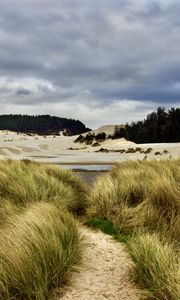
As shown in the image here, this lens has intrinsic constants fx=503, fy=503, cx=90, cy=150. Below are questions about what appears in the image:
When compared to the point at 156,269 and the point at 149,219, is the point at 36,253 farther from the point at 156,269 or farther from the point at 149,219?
the point at 149,219

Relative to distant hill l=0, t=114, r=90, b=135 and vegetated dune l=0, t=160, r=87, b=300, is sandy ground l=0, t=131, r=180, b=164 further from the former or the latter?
distant hill l=0, t=114, r=90, b=135

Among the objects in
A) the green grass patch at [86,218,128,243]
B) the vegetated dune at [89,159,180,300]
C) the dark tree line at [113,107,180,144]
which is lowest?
the green grass patch at [86,218,128,243]

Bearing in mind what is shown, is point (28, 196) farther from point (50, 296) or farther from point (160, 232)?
point (50, 296)

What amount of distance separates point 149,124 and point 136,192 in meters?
61.1

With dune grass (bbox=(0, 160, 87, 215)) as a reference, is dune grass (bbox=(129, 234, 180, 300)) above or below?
below

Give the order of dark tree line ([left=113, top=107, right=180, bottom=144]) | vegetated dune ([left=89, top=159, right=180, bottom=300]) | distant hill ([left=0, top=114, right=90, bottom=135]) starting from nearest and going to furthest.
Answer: vegetated dune ([left=89, top=159, right=180, bottom=300]) < dark tree line ([left=113, top=107, right=180, bottom=144]) < distant hill ([left=0, top=114, right=90, bottom=135])

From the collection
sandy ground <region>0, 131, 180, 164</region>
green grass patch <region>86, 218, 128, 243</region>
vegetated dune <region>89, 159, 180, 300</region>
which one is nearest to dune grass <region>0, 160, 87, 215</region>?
vegetated dune <region>89, 159, 180, 300</region>

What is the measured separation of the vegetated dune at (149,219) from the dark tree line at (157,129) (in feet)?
170

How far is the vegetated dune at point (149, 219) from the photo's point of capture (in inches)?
225

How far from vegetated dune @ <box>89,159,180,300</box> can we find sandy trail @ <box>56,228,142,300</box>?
0.22 m

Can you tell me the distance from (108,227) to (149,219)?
0.76m

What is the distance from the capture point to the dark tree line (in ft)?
213

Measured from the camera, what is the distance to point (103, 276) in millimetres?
6551

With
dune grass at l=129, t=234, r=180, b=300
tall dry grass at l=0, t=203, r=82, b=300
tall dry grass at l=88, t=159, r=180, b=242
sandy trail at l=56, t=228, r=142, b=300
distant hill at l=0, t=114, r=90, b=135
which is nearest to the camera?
dune grass at l=129, t=234, r=180, b=300
